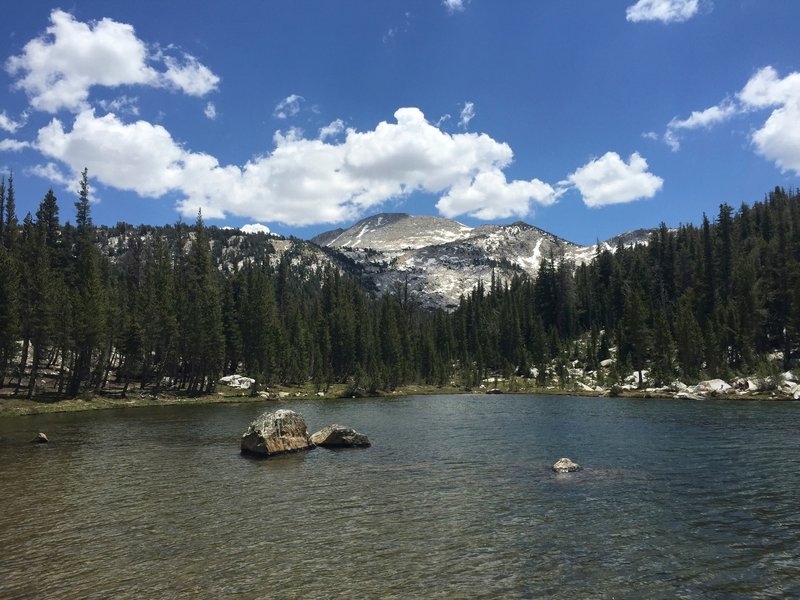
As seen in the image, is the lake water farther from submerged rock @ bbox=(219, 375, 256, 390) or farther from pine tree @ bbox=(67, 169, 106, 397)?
submerged rock @ bbox=(219, 375, 256, 390)

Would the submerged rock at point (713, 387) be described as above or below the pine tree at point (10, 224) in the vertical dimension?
below

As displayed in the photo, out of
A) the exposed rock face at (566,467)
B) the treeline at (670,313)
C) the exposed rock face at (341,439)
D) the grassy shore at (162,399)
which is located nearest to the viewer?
the exposed rock face at (566,467)

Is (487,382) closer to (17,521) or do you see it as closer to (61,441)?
(61,441)

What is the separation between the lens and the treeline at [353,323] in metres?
86.1

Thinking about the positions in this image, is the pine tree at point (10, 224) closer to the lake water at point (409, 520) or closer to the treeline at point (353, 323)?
the treeline at point (353, 323)

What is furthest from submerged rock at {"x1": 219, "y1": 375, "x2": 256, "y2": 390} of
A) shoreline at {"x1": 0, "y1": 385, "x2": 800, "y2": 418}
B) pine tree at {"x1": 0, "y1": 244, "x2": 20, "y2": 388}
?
pine tree at {"x1": 0, "y1": 244, "x2": 20, "y2": 388}

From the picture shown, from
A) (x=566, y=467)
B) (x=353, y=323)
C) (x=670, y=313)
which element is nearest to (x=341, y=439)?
(x=566, y=467)

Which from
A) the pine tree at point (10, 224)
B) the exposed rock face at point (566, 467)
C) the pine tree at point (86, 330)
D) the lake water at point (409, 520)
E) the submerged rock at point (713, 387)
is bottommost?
the lake water at point (409, 520)

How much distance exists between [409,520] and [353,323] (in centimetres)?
13370

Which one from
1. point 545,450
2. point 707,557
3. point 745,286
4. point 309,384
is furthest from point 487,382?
point 707,557

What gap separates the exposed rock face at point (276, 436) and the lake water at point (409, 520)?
158cm

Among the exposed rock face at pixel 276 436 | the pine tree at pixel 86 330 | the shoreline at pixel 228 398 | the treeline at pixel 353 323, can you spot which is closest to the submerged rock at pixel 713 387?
the shoreline at pixel 228 398

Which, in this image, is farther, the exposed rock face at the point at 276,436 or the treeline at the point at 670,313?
the treeline at the point at 670,313

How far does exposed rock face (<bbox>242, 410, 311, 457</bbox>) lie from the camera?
116ft
